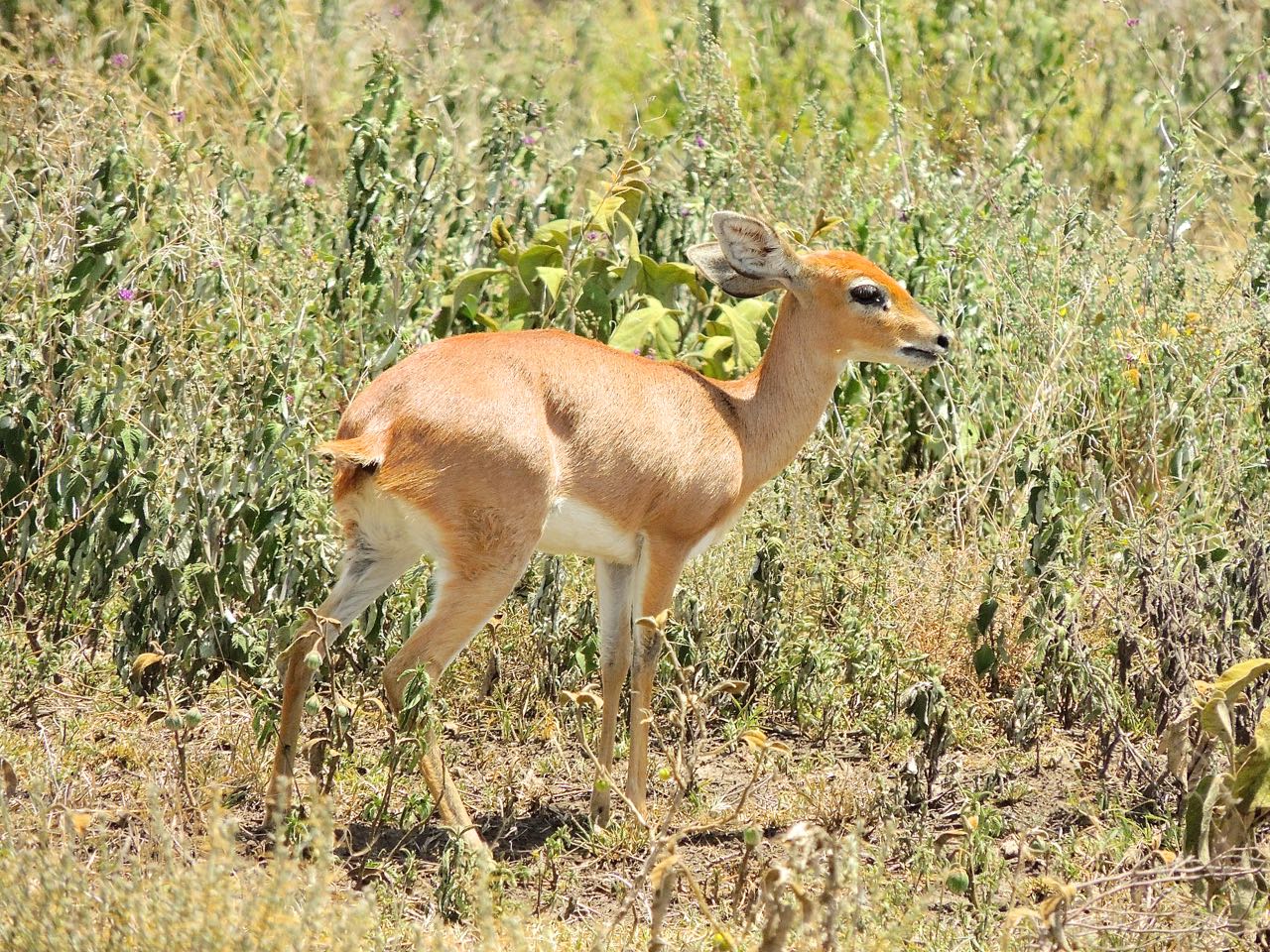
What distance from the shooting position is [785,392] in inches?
231

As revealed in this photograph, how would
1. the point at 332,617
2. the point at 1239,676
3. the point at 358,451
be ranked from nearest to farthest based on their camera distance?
the point at 1239,676 → the point at 358,451 → the point at 332,617

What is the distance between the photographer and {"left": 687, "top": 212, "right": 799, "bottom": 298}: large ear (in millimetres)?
5852

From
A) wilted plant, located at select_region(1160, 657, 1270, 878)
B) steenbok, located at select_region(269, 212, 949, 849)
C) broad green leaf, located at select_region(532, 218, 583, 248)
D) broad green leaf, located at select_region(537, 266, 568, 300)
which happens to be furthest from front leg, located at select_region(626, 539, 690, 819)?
broad green leaf, located at select_region(532, 218, 583, 248)

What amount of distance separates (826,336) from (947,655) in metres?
1.26

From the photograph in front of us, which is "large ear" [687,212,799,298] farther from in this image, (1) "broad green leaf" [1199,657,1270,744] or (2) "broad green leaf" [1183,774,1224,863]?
(2) "broad green leaf" [1183,774,1224,863]

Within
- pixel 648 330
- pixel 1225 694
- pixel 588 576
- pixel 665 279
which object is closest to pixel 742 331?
pixel 665 279

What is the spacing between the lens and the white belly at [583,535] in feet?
16.8

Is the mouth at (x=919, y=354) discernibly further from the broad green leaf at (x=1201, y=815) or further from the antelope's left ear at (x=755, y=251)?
the broad green leaf at (x=1201, y=815)

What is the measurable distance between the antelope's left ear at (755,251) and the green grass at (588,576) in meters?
0.30

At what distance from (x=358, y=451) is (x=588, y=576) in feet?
6.54

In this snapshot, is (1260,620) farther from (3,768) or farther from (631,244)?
(3,768)

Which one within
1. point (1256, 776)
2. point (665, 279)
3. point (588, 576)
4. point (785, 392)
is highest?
point (665, 279)

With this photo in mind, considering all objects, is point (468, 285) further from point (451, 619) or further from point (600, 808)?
point (600, 808)

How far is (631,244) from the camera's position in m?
6.79
